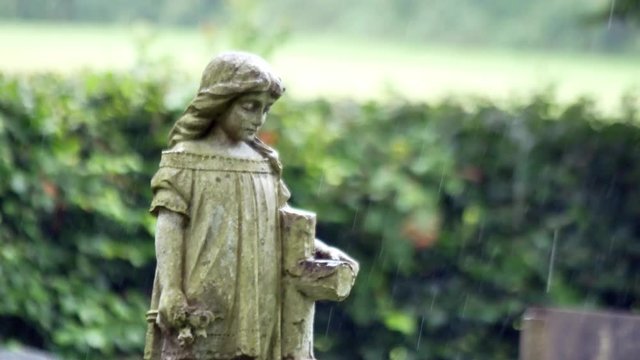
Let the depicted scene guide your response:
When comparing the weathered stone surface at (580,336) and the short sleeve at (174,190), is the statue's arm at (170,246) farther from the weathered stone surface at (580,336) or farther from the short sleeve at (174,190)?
the weathered stone surface at (580,336)

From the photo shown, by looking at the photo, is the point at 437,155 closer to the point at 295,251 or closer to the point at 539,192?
Result: the point at 539,192

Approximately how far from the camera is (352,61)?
16953 millimetres

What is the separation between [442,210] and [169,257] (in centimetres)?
520

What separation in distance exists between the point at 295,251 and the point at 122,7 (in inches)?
448

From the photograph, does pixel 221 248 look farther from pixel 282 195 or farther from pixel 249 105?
pixel 249 105

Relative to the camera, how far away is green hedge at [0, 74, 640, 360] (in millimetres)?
10594

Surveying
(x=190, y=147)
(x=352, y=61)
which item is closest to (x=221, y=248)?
(x=190, y=147)

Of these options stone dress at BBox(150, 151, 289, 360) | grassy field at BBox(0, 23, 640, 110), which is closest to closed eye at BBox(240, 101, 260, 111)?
stone dress at BBox(150, 151, 289, 360)

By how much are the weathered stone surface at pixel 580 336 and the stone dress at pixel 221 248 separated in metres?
1.77

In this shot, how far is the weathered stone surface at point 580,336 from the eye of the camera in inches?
287

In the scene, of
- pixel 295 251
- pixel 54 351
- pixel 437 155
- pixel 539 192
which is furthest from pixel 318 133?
pixel 295 251

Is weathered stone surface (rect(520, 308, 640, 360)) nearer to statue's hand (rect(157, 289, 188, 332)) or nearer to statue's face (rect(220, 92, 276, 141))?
statue's face (rect(220, 92, 276, 141))

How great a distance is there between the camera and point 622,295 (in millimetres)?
10820

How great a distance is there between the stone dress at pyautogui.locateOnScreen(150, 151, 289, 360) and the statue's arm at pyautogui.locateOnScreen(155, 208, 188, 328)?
0.03 metres
